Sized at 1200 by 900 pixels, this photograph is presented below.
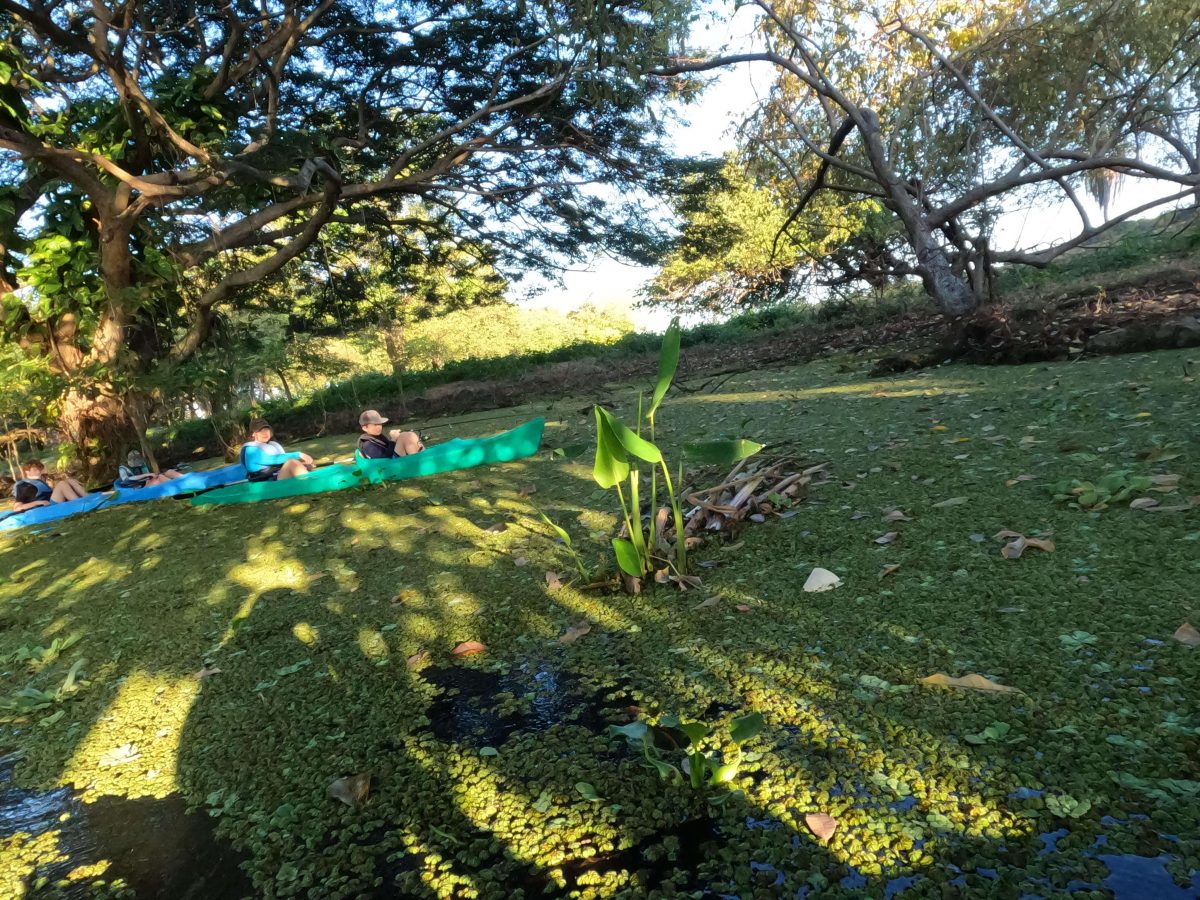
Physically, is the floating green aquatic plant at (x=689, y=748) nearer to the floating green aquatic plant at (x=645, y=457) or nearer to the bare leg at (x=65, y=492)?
the floating green aquatic plant at (x=645, y=457)

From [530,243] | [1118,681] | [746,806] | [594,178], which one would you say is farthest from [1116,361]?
[530,243]

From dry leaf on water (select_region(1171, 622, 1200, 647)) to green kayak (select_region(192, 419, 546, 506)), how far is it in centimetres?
425

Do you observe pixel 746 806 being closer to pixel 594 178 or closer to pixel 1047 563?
pixel 1047 563

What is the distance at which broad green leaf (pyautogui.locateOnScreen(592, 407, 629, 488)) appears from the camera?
1.91m

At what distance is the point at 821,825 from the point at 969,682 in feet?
1.72

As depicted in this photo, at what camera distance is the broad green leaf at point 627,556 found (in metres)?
2.12

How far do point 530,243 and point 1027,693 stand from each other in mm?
9124

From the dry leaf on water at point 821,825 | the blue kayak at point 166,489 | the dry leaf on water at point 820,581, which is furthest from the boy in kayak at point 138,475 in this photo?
the dry leaf on water at point 821,825

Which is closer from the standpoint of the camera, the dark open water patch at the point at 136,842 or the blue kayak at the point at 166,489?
the dark open water patch at the point at 136,842

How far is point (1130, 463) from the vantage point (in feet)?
8.18

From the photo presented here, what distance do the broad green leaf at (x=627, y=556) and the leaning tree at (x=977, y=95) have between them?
19.7 feet

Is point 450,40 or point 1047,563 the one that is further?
point 450,40

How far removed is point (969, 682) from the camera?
1.41m

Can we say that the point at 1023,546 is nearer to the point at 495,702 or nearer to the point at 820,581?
the point at 820,581
